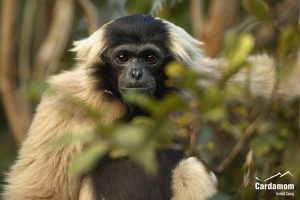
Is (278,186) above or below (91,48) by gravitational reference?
below

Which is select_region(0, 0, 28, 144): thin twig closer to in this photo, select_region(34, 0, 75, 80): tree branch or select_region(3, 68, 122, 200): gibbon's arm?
select_region(34, 0, 75, 80): tree branch

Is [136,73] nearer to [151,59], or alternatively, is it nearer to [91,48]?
[151,59]

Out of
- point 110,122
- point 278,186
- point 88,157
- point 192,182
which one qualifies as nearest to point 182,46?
point 110,122

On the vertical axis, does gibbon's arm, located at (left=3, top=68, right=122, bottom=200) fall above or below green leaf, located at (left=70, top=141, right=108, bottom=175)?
below

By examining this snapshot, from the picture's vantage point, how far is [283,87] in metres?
6.09

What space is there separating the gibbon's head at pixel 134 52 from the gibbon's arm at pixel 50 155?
0.28 metres

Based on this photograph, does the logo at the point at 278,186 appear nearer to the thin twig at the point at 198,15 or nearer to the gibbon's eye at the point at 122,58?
the gibbon's eye at the point at 122,58

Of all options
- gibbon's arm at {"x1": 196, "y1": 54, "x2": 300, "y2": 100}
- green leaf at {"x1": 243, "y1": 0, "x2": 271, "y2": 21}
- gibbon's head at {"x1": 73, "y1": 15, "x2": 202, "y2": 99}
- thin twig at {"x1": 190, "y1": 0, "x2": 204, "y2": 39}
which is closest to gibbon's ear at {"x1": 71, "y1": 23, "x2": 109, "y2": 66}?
gibbon's head at {"x1": 73, "y1": 15, "x2": 202, "y2": 99}

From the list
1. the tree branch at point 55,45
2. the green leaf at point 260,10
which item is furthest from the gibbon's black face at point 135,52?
the green leaf at point 260,10

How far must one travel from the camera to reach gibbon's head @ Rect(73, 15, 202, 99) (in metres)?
5.76

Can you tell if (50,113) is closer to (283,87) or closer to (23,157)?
(23,157)

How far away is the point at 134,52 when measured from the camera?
577 centimetres

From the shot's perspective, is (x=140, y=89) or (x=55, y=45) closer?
(x=140, y=89)

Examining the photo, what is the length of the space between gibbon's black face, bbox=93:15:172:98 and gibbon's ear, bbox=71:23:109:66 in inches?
2.1
